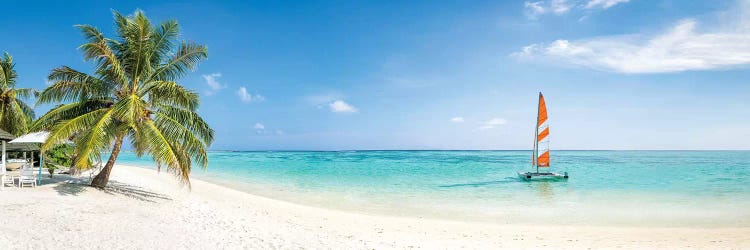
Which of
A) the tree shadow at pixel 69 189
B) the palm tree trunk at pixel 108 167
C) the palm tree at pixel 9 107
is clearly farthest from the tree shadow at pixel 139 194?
the palm tree at pixel 9 107

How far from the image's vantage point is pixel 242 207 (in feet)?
39.9

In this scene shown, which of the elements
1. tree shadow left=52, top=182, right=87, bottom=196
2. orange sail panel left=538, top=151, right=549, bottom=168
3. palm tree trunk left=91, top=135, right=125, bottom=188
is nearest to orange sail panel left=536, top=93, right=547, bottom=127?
orange sail panel left=538, top=151, right=549, bottom=168

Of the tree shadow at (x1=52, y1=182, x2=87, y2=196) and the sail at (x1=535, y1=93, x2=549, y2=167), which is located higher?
the sail at (x1=535, y1=93, x2=549, y2=167)

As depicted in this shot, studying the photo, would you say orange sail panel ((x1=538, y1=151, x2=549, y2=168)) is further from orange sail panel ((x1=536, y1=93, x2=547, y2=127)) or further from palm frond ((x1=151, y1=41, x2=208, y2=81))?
palm frond ((x1=151, y1=41, x2=208, y2=81))

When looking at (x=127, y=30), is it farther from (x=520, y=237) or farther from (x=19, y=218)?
(x=520, y=237)

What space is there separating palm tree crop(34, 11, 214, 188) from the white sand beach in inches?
52.8

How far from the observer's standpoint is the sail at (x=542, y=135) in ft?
82.1

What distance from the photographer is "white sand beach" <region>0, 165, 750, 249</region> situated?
6914 mm

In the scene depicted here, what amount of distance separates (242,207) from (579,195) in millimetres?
15228

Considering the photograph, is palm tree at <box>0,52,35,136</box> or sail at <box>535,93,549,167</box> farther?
sail at <box>535,93,549,167</box>

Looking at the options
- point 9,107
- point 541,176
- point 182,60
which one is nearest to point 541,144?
point 541,176

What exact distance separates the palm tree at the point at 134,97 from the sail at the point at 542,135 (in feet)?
66.5

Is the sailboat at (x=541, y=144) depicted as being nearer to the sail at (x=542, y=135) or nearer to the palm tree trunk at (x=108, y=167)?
the sail at (x=542, y=135)

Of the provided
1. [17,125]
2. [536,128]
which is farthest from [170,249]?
[536,128]
